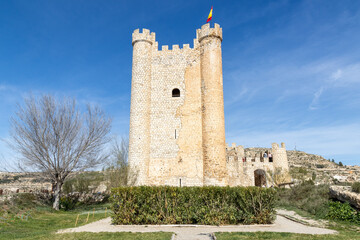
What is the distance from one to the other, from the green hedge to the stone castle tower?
7430mm

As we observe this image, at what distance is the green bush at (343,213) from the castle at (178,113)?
6958 mm

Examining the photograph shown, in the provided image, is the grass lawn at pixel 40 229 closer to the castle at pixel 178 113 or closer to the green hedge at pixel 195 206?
the green hedge at pixel 195 206

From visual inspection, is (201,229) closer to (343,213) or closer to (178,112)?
(343,213)

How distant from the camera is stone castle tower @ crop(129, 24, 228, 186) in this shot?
1728 centimetres

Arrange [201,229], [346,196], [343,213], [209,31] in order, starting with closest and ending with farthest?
[201,229] → [343,213] → [346,196] → [209,31]

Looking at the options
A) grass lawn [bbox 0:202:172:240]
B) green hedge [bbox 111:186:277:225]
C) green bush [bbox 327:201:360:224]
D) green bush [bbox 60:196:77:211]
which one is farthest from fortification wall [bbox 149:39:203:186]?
green bush [bbox 327:201:360:224]

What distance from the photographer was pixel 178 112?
1861cm

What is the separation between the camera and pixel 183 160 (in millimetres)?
17656

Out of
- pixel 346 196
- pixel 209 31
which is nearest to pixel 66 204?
pixel 346 196

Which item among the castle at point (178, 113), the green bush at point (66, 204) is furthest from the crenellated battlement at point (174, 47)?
the green bush at point (66, 204)

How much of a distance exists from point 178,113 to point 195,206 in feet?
33.1

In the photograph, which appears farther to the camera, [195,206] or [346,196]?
[346,196]

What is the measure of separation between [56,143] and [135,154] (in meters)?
5.10

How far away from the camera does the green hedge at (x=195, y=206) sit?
9070 mm
